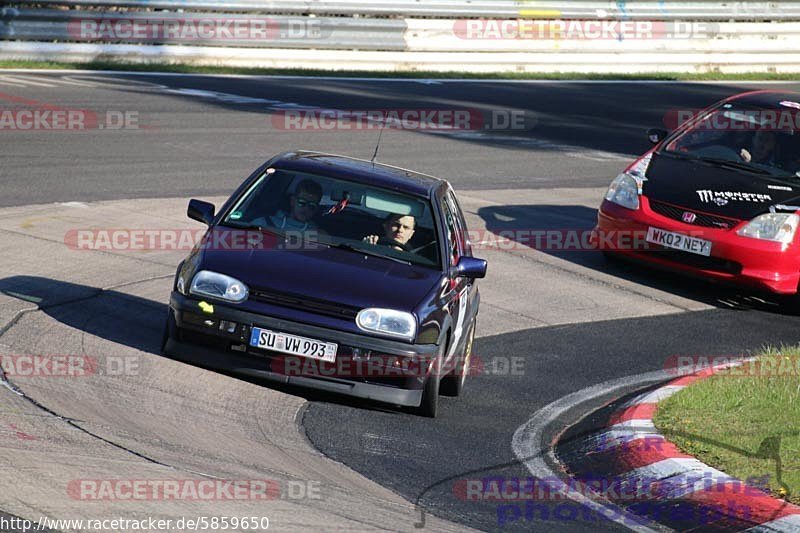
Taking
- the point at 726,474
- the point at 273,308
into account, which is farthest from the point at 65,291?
the point at 726,474

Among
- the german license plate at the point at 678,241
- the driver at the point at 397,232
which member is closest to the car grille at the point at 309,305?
the driver at the point at 397,232

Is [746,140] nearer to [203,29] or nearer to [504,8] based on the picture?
[203,29]

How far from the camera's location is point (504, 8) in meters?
26.3

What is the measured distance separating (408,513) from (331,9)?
64.8 ft

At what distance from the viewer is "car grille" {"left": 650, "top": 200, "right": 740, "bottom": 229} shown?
1130cm

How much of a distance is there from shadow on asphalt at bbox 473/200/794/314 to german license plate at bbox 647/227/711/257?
320 mm

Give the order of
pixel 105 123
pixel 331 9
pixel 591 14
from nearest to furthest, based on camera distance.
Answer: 1. pixel 105 123
2. pixel 331 9
3. pixel 591 14

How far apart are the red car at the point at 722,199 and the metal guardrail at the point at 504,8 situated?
12173 millimetres

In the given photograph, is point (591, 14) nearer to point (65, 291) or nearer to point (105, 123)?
point (105, 123)

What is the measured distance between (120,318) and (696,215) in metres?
5.48

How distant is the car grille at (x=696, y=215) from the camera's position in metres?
11.3

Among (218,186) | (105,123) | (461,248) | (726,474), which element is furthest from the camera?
(105,123)

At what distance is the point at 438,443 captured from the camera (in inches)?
273

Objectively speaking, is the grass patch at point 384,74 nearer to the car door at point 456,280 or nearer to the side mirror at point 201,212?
the side mirror at point 201,212
